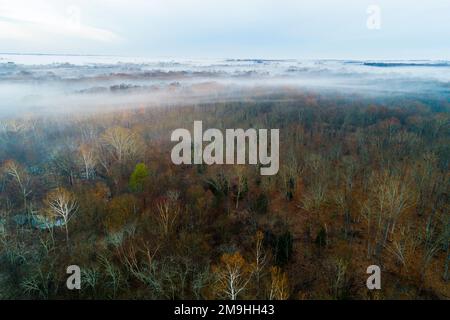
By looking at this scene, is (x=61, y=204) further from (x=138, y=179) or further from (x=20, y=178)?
(x=20, y=178)

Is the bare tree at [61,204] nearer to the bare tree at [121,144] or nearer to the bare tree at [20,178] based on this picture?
the bare tree at [20,178]

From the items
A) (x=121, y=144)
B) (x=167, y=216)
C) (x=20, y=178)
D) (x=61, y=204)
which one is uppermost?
(x=121, y=144)

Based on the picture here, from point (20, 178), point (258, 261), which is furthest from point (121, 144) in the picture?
point (258, 261)

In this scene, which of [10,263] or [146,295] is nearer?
[146,295]

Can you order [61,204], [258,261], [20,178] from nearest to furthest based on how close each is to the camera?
[258,261], [61,204], [20,178]

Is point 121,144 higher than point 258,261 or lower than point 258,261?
higher

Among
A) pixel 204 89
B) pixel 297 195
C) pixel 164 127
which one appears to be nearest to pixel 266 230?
pixel 297 195

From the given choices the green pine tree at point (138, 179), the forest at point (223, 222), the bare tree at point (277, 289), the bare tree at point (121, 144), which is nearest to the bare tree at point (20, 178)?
the forest at point (223, 222)
